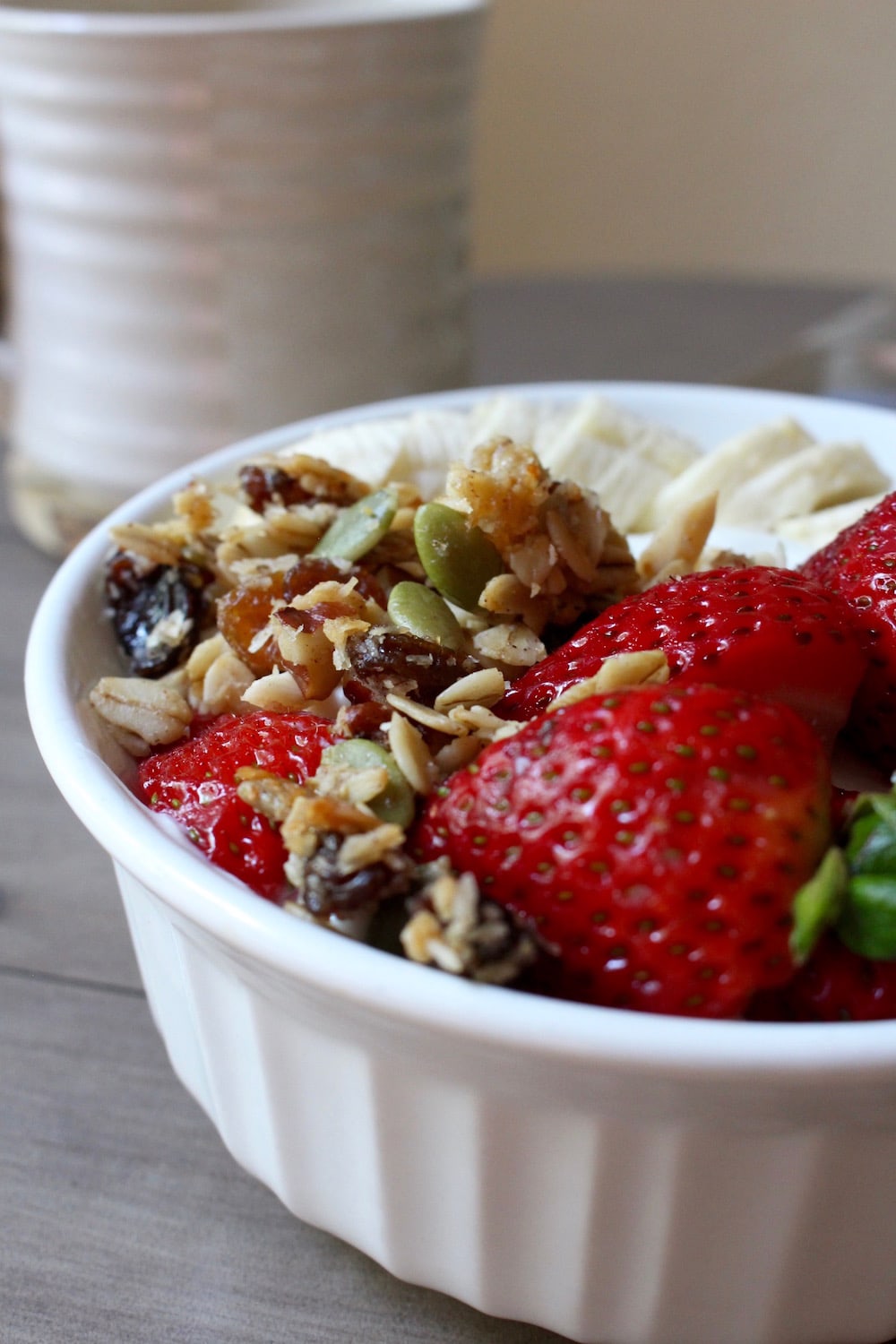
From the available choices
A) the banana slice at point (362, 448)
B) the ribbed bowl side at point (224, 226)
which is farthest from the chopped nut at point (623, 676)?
the ribbed bowl side at point (224, 226)

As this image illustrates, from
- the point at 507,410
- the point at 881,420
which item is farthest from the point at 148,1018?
the point at 881,420

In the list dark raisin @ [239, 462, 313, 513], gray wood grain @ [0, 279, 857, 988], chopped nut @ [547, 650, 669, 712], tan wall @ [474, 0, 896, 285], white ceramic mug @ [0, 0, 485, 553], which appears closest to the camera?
chopped nut @ [547, 650, 669, 712]

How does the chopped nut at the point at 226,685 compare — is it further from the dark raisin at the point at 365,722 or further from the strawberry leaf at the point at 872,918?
the strawberry leaf at the point at 872,918

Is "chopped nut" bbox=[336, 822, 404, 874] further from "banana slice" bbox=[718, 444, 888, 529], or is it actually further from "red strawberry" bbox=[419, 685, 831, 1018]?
"banana slice" bbox=[718, 444, 888, 529]

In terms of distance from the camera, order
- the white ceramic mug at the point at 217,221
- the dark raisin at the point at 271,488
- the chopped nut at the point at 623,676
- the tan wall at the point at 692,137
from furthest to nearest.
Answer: the tan wall at the point at 692,137 < the white ceramic mug at the point at 217,221 < the dark raisin at the point at 271,488 < the chopped nut at the point at 623,676

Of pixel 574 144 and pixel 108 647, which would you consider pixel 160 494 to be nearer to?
pixel 108 647

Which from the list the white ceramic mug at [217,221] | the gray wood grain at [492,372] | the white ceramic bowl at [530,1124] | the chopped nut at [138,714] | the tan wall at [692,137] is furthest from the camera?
the tan wall at [692,137]

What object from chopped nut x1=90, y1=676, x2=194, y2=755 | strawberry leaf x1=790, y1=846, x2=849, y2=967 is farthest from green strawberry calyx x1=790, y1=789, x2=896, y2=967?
chopped nut x1=90, y1=676, x2=194, y2=755

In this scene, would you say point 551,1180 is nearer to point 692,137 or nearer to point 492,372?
point 492,372
